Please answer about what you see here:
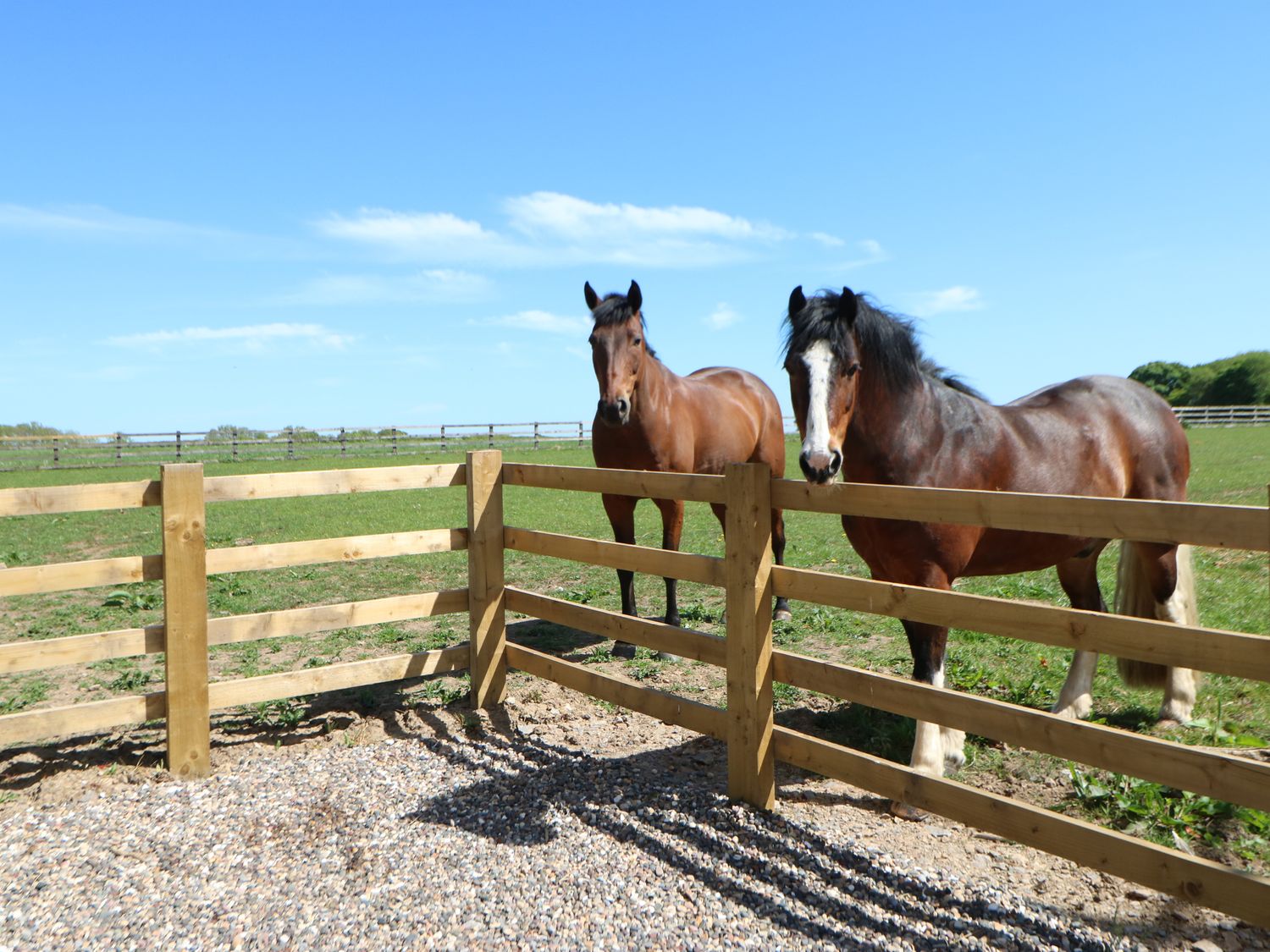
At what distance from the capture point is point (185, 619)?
474cm

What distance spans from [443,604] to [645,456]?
6.88 ft

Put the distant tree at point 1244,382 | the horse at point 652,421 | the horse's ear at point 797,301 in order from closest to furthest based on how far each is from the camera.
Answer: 1. the horse's ear at point 797,301
2. the horse at point 652,421
3. the distant tree at point 1244,382

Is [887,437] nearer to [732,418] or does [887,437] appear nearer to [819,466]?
[819,466]

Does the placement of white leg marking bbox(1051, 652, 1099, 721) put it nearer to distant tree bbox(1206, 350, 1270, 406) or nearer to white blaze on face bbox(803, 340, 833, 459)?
white blaze on face bbox(803, 340, 833, 459)

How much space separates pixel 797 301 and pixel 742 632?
1.60 meters

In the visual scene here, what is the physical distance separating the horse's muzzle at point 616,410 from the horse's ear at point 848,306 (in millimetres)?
2492

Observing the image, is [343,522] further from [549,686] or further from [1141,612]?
[1141,612]

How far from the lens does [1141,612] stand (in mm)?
5254

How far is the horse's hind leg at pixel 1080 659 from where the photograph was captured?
500 cm

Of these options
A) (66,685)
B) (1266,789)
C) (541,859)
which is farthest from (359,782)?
(1266,789)

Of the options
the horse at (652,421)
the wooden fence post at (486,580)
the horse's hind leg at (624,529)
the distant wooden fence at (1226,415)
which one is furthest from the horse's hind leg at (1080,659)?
the distant wooden fence at (1226,415)

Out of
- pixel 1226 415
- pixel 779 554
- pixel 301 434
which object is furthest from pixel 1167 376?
pixel 779 554

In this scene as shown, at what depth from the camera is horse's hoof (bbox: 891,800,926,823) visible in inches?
154

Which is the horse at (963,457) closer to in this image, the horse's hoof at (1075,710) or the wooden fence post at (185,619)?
the horse's hoof at (1075,710)
